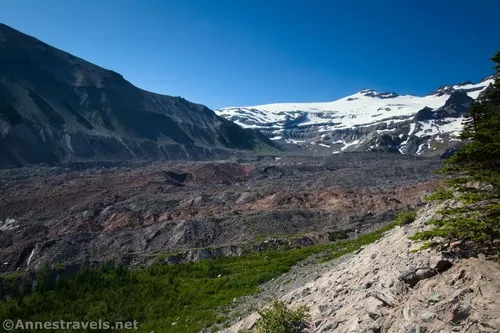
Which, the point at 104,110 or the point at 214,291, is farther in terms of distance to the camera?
the point at 104,110

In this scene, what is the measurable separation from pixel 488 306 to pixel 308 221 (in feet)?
116

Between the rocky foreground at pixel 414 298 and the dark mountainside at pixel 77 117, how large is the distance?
375ft

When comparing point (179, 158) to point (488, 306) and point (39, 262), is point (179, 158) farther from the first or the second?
point (488, 306)

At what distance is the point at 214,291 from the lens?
22734 millimetres

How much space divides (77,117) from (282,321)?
509 feet

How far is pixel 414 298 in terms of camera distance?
892 cm

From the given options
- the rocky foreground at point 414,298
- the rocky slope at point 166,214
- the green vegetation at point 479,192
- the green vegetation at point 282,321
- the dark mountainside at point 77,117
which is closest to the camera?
the rocky foreground at point 414,298

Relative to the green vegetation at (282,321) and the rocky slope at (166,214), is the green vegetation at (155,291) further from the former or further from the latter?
the green vegetation at (282,321)

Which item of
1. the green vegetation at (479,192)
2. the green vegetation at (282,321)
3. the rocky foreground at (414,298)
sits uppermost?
the green vegetation at (479,192)

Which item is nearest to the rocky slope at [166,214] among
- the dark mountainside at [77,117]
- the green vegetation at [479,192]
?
the green vegetation at [479,192]

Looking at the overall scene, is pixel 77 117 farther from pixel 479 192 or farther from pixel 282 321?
pixel 479 192

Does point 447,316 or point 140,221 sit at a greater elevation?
point 447,316

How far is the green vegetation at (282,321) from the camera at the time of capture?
10406 millimetres

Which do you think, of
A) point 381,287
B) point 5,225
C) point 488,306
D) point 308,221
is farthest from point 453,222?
point 5,225
